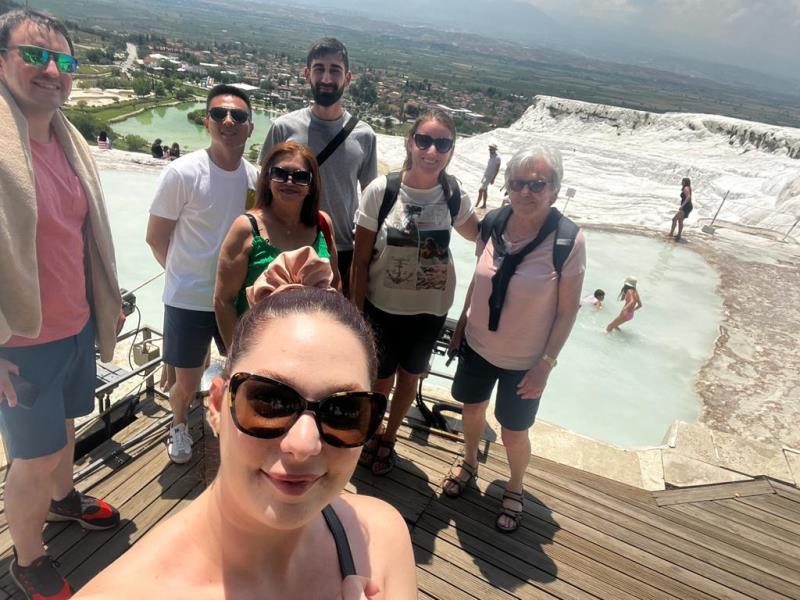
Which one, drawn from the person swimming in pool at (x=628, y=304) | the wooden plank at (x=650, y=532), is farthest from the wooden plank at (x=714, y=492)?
the person swimming in pool at (x=628, y=304)

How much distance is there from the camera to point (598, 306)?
9039mm

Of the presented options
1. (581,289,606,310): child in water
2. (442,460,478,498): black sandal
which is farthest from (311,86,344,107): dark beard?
(581,289,606,310): child in water

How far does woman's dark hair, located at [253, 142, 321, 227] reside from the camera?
217 cm

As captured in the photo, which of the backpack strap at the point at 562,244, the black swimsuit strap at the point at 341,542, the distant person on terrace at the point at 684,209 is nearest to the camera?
the black swimsuit strap at the point at 341,542

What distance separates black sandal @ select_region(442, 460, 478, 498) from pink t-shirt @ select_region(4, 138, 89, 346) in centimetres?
202

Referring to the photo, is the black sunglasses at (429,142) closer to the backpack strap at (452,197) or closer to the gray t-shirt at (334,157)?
the backpack strap at (452,197)

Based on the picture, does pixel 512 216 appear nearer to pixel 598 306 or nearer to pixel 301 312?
pixel 301 312

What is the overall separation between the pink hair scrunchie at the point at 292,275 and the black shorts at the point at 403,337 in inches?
51.0

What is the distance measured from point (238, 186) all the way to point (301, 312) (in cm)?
167

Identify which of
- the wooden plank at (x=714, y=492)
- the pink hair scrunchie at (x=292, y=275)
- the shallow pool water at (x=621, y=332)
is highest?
the pink hair scrunchie at (x=292, y=275)

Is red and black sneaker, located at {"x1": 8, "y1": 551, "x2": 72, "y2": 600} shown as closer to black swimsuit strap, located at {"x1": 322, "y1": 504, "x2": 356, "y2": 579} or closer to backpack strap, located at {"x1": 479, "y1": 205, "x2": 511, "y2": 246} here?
black swimsuit strap, located at {"x1": 322, "y1": 504, "x2": 356, "y2": 579}

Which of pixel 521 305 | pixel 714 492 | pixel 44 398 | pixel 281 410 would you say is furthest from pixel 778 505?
pixel 44 398

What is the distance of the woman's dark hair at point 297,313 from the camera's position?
1.12m

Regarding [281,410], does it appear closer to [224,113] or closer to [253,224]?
[253,224]
